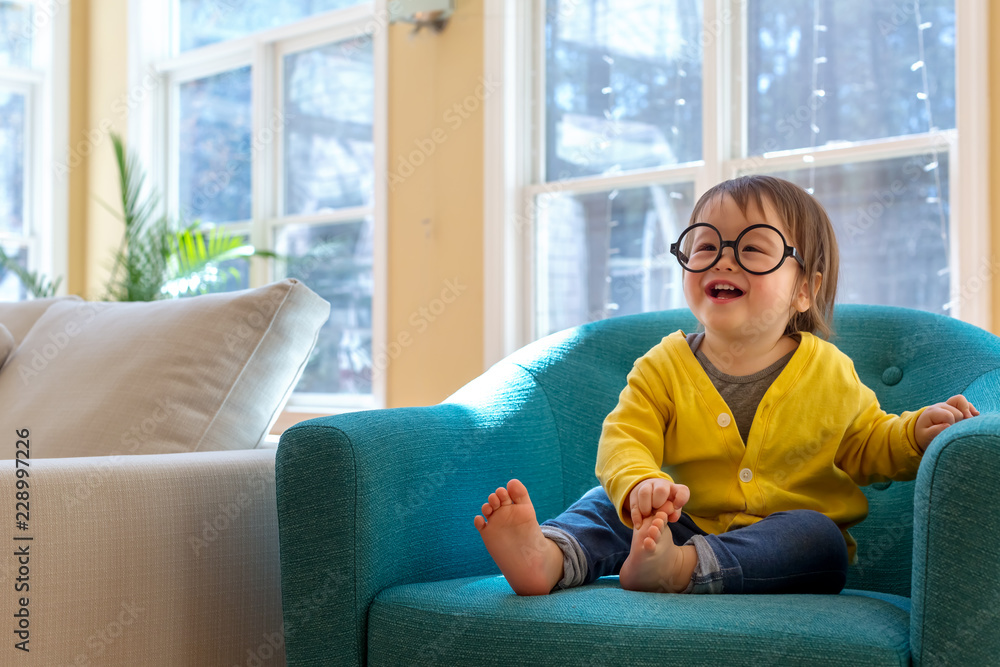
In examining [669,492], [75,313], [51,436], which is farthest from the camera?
[75,313]

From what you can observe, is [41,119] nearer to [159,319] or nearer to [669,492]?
[159,319]

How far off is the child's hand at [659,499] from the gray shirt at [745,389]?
0.27 metres

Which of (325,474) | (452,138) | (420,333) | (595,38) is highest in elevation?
(595,38)

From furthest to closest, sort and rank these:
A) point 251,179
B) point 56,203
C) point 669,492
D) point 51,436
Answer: point 56,203
point 251,179
point 51,436
point 669,492

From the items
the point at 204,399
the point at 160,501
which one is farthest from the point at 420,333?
the point at 160,501

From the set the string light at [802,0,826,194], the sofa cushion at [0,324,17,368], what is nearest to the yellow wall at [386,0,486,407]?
the string light at [802,0,826,194]

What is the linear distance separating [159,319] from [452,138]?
1946 millimetres

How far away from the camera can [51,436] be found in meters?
1.61

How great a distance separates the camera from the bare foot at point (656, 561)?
1.17 meters

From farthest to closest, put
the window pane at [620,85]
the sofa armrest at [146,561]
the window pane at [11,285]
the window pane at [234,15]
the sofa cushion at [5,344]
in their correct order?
the window pane at [11,285]
the window pane at [234,15]
the window pane at [620,85]
the sofa cushion at [5,344]
the sofa armrest at [146,561]

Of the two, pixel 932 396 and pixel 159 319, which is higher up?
pixel 159 319

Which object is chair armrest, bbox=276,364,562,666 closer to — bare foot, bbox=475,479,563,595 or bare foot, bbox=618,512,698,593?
bare foot, bbox=475,479,563,595

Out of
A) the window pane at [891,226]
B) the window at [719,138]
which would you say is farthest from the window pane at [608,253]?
the window pane at [891,226]

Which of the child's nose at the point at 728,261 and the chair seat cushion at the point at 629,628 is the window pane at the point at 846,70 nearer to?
the child's nose at the point at 728,261
